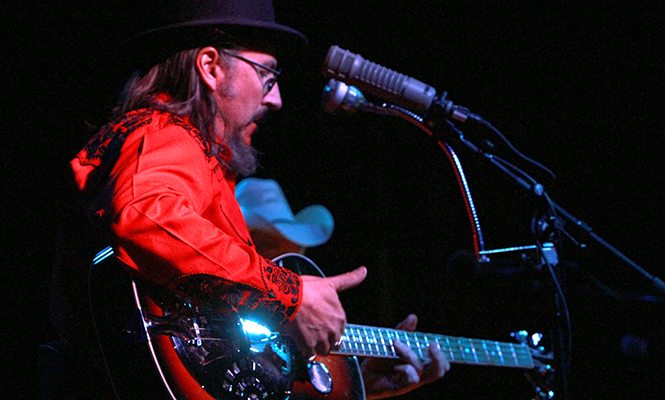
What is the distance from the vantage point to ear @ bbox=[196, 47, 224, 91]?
67.4 inches

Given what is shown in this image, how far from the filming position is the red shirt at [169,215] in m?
1.12

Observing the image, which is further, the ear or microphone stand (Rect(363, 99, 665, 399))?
the ear

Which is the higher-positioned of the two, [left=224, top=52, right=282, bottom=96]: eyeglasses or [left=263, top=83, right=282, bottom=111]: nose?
[left=224, top=52, right=282, bottom=96]: eyeglasses

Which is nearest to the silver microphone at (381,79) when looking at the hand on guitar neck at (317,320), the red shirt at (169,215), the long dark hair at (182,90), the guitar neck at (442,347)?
the long dark hair at (182,90)

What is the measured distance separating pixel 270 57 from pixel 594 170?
2433 millimetres

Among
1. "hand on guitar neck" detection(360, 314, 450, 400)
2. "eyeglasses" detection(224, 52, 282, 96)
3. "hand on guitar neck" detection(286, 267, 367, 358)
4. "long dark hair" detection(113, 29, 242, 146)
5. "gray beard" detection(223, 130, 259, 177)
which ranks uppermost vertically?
"eyeglasses" detection(224, 52, 282, 96)

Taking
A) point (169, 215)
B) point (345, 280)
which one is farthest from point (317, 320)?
point (169, 215)

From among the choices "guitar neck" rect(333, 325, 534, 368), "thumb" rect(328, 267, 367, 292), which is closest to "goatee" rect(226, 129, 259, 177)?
"thumb" rect(328, 267, 367, 292)

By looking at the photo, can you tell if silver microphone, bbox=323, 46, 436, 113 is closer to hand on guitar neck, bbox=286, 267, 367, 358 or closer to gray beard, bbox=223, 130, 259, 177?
gray beard, bbox=223, 130, 259, 177

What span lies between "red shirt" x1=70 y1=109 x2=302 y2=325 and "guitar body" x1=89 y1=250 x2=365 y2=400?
99 millimetres

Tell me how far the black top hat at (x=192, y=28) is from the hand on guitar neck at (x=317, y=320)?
943 millimetres

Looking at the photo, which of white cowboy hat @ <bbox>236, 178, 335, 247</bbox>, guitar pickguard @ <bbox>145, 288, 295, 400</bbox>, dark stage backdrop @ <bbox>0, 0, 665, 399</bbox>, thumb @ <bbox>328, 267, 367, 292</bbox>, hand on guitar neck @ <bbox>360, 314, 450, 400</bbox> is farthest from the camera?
dark stage backdrop @ <bbox>0, 0, 665, 399</bbox>

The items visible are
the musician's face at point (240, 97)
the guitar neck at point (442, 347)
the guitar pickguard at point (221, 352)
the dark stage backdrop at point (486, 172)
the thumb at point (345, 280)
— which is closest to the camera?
the guitar pickguard at point (221, 352)

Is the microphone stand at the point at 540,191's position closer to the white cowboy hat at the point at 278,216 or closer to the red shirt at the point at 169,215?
the red shirt at the point at 169,215
